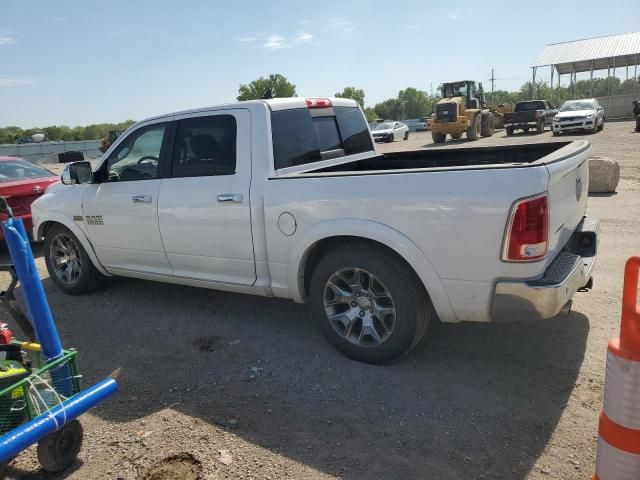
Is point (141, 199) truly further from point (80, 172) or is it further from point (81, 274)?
point (81, 274)

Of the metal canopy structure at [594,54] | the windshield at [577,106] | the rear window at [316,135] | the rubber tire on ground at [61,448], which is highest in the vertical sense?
the metal canopy structure at [594,54]

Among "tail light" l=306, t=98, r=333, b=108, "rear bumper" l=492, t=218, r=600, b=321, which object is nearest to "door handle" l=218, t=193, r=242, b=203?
"tail light" l=306, t=98, r=333, b=108

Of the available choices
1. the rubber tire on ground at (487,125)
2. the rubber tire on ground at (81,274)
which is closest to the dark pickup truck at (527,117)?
the rubber tire on ground at (487,125)

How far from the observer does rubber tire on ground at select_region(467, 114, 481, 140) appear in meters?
26.3

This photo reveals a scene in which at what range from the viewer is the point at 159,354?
13.9ft

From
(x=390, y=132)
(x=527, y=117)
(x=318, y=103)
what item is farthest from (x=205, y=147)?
(x=390, y=132)

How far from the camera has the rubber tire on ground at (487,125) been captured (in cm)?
2804

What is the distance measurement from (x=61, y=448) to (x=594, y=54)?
56.1 m

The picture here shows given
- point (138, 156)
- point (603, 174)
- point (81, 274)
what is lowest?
point (81, 274)

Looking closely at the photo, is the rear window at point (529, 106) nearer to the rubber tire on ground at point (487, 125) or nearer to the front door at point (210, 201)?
the rubber tire on ground at point (487, 125)

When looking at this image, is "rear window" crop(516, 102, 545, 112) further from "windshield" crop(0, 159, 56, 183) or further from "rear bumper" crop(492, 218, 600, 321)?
"rear bumper" crop(492, 218, 600, 321)

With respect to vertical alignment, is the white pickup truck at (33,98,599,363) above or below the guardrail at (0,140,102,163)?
below

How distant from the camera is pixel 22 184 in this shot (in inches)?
309

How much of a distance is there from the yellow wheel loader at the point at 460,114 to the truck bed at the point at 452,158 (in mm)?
21731
